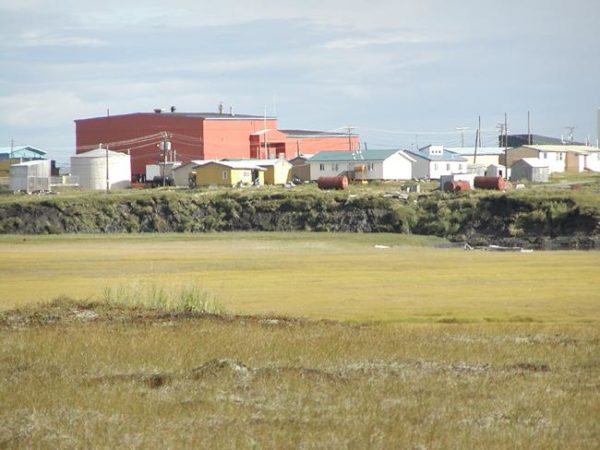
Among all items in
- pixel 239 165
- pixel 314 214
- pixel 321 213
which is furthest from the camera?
pixel 239 165

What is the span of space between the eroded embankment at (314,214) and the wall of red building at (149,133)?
35.1 meters

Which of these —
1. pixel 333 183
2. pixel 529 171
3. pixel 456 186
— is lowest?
pixel 456 186

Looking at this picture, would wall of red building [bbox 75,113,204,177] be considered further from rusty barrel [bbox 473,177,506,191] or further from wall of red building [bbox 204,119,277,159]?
rusty barrel [bbox 473,177,506,191]

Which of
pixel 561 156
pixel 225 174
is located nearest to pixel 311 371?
pixel 225 174

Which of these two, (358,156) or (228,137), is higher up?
(228,137)

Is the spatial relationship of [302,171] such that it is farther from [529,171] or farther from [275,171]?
[529,171]

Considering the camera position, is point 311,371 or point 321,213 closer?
point 311,371

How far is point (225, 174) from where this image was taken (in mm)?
107062

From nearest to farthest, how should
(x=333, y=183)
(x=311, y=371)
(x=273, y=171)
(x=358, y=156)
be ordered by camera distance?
Result: (x=311, y=371) → (x=333, y=183) → (x=273, y=171) → (x=358, y=156)

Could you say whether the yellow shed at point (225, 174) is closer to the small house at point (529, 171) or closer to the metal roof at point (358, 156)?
the metal roof at point (358, 156)

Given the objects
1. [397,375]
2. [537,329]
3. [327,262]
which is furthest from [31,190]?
[397,375]

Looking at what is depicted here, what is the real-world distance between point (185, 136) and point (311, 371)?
109 metres

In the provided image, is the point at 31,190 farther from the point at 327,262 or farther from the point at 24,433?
the point at 24,433

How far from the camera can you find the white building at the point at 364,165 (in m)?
111
